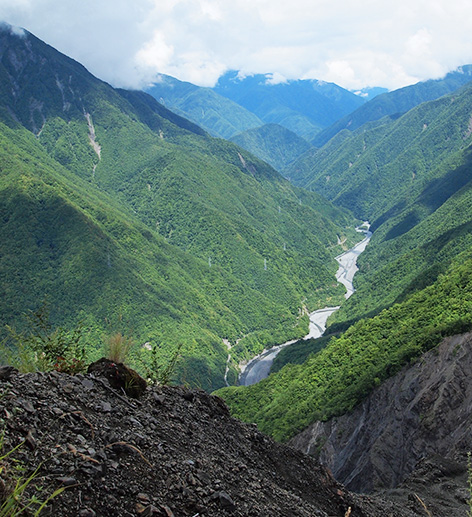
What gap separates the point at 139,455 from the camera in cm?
956

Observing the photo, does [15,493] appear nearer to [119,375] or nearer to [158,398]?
[119,375]

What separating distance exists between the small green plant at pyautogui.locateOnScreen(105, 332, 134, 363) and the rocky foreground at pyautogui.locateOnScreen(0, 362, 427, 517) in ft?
3.46

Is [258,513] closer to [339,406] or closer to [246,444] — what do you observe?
[246,444]

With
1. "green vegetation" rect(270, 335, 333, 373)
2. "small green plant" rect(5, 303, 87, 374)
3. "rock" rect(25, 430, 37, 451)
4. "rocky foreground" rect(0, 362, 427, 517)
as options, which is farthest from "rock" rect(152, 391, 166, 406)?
"green vegetation" rect(270, 335, 333, 373)

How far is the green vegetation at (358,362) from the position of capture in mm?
43500

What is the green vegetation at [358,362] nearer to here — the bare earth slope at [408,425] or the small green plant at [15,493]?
the bare earth slope at [408,425]

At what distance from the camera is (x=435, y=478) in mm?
22281

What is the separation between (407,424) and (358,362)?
22.6m

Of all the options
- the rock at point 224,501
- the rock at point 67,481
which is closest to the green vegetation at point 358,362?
the rock at point 224,501

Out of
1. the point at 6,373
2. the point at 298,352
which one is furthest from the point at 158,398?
the point at 298,352

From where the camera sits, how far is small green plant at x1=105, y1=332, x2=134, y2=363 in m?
12.8

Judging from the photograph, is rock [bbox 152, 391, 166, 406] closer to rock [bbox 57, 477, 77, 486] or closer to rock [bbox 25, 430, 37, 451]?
rock [bbox 25, 430, 37, 451]

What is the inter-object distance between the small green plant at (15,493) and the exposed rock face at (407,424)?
25.2 meters

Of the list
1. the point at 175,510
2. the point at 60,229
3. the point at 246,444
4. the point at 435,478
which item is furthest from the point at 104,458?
the point at 60,229
